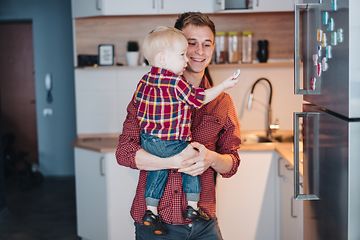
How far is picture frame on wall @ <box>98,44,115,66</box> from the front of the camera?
4961 millimetres

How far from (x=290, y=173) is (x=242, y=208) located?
66cm

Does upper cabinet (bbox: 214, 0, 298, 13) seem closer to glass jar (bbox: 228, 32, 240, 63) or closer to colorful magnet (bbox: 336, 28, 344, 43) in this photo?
glass jar (bbox: 228, 32, 240, 63)

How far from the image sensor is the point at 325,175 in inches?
87.7

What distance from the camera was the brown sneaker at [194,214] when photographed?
2.10 metres

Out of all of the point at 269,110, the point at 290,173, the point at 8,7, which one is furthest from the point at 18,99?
the point at 290,173

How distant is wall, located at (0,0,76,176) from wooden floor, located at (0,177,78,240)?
0.52 m

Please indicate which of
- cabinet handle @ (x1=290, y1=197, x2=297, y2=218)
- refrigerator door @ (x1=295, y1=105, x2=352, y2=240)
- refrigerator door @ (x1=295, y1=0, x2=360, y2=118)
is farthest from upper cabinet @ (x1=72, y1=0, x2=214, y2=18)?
refrigerator door @ (x1=295, y1=105, x2=352, y2=240)

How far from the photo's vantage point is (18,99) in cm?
Result: 797

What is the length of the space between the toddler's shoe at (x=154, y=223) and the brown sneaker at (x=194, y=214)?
3.5 inches

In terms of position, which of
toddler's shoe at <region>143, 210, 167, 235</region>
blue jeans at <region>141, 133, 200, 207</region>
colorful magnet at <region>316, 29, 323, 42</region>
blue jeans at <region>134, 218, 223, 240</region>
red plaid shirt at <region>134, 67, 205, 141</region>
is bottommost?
blue jeans at <region>134, 218, 223, 240</region>

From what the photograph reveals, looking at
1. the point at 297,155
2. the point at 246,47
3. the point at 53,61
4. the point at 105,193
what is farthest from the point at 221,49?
the point at 53,61

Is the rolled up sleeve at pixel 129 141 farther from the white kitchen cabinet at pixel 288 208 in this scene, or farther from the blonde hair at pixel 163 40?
the white kitchen cabinet at pixel 288 208

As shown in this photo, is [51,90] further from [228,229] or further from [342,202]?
[342,202]

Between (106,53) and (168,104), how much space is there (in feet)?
9.63
